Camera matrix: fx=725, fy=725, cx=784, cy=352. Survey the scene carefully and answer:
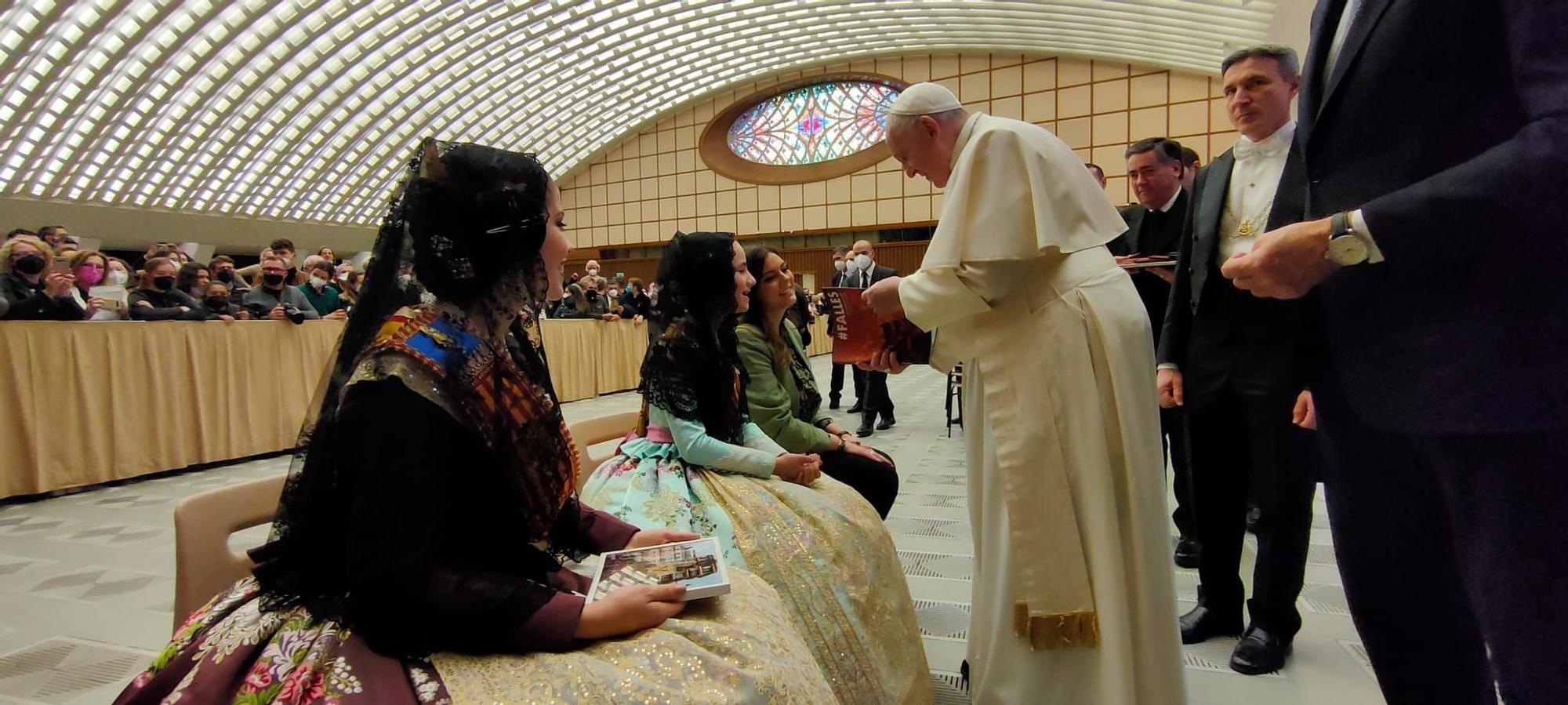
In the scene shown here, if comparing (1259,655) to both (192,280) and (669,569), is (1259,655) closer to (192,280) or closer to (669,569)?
(669,569)

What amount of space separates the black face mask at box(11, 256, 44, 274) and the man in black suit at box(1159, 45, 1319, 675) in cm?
609

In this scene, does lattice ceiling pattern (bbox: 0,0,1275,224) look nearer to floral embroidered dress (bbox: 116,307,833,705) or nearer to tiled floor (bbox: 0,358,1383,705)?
tiled floor (bbox: 0,358,1383,705)

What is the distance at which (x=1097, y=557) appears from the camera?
1.53 metres


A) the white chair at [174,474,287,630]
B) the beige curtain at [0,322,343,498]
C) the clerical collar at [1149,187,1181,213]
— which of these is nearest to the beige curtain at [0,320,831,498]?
the beige curtain at [0,322,343,498]

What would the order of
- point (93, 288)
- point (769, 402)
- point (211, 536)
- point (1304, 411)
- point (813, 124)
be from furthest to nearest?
point (813, 124), point (93, 288), point (769, 402), point (1304, 411), point (211, 536)

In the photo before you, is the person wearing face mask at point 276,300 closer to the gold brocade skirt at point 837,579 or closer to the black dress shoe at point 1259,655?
the gold brocade skirt at point 837,579

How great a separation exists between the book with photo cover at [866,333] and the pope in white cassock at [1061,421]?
0.30 metres

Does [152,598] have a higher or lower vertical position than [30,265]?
lower

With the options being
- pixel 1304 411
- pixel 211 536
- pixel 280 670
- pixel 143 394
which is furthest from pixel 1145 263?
pixel 143 394

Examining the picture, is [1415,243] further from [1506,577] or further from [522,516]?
[522,516]

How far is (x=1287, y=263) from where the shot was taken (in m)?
0.95

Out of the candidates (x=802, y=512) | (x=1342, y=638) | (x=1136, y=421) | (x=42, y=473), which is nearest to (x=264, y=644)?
(x=802, y=512)

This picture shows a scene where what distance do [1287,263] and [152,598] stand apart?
3742 millimetres

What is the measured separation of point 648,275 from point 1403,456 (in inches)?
877
